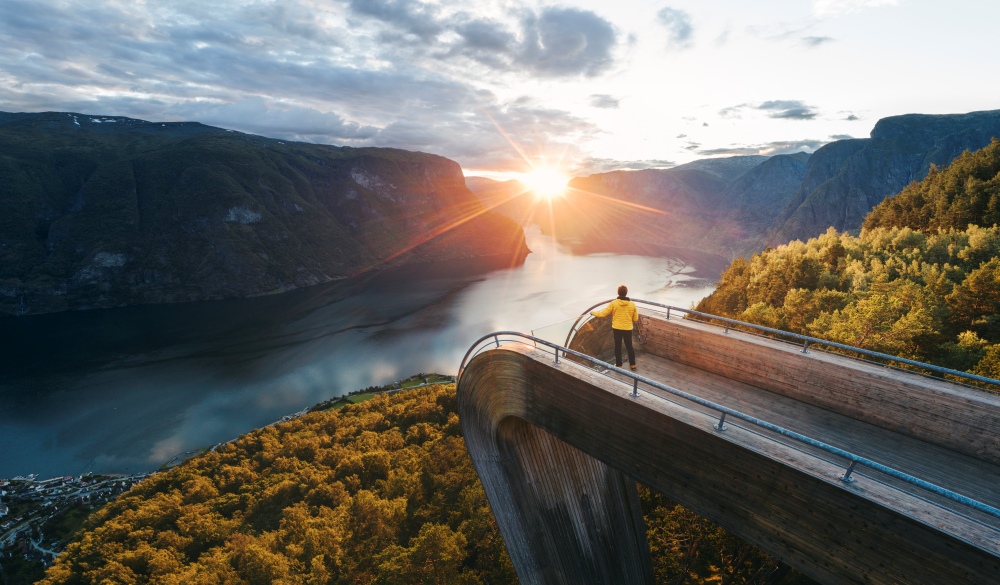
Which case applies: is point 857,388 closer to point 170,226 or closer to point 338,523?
point 338,523

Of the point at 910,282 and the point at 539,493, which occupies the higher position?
the point at 910,282

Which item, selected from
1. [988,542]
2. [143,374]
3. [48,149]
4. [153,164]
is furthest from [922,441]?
[48,149]

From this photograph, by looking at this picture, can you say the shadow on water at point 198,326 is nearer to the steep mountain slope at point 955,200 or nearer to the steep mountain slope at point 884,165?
the steep mountain slope at point 955,200

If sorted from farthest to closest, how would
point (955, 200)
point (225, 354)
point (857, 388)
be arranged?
point (225, 354) < point (955, 200) < point (857, 388)

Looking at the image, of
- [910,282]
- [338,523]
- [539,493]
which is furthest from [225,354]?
[910,282]

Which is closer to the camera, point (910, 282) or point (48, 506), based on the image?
point (910, 282)

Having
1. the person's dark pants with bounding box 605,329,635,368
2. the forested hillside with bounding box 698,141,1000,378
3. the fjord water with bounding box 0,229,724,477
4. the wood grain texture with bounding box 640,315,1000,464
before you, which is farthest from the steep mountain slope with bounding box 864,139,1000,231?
the person's dark pants with bounding box 605,329,635,368
